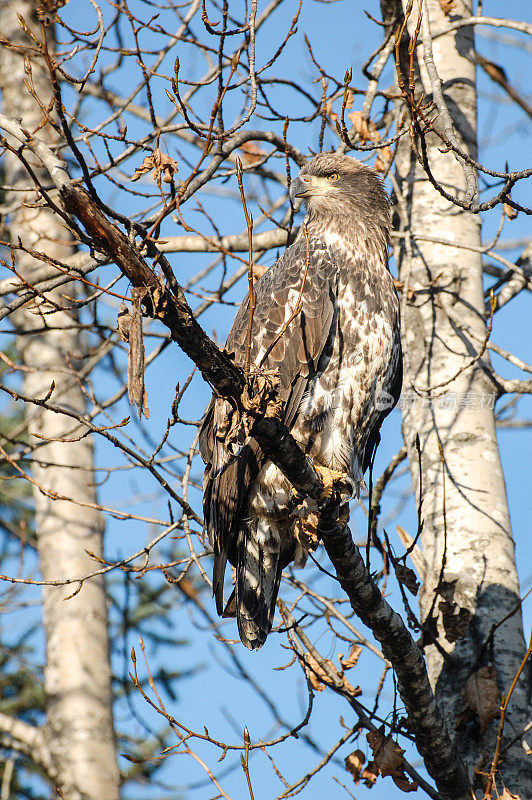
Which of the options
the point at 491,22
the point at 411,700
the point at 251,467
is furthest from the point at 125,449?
the point at 491,22

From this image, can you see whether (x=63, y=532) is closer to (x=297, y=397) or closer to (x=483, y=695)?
(x=297, y=397)

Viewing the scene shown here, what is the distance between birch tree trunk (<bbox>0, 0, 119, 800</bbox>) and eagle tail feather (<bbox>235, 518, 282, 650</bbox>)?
1.14m

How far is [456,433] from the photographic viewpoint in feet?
14.7

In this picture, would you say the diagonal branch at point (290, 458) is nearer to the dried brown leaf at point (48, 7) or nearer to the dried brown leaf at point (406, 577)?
the dried brown leaf at point (406, 577)

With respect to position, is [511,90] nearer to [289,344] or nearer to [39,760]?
[289,344]

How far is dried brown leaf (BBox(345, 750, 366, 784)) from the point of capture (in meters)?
3.75

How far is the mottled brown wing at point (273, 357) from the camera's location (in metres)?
4.09

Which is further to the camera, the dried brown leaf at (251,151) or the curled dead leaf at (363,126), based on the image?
the dried brown leaf at (251,151)

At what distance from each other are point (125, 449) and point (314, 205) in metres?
2.24

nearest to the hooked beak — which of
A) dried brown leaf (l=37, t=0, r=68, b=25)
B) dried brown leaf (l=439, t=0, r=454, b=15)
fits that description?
dried brown leaf (l=439, t=0, r=454, b=15)

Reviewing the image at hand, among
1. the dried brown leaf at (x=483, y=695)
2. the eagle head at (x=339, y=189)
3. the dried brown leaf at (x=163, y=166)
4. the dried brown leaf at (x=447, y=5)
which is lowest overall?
the dried brown leaf at (x=483, y=695)

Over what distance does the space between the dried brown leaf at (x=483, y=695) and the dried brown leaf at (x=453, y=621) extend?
19 centimetres

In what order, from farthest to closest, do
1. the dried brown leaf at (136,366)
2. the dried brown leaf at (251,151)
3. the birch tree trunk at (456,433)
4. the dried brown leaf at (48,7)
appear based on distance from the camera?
1. the dried brown leaf at (251,151)
2. the dried brown leaf at (48,7)
3. the birch tree trunk at (456,433)
4. the dried brown leaf at (136,366)

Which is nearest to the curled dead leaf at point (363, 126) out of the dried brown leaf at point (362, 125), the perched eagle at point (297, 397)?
the dried brown leaf at point (362, 125)
